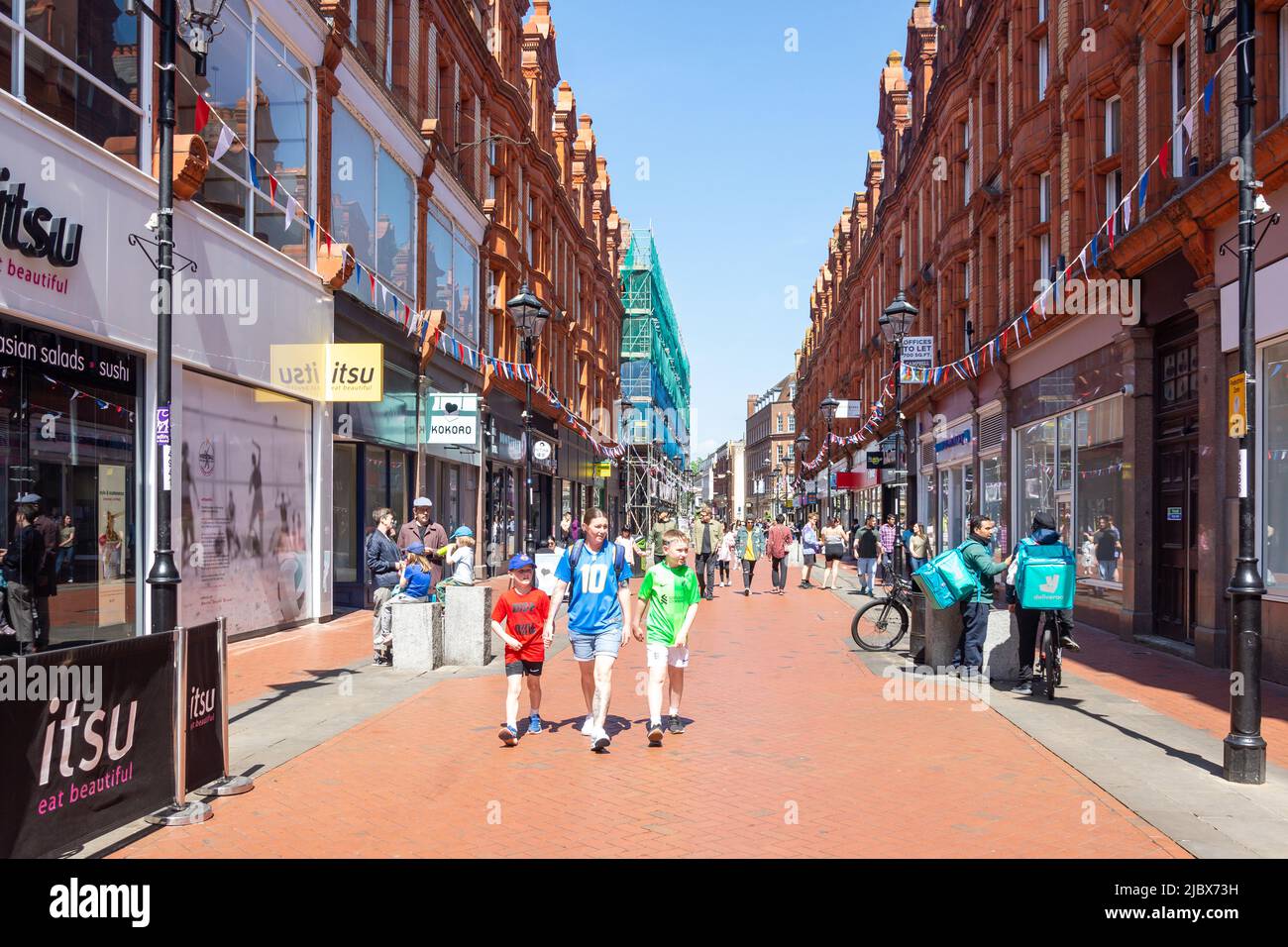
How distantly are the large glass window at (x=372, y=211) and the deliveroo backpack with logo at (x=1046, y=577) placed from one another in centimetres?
1302

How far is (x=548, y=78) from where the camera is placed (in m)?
40.5

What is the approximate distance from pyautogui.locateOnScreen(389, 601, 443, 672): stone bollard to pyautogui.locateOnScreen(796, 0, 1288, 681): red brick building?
904cm

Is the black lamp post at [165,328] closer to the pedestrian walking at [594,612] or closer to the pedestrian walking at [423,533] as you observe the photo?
the pedestrian walking at [594,612]

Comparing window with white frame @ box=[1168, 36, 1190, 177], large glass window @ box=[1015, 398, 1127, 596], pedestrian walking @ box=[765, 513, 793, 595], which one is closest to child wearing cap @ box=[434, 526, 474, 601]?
large glass window @ box=[1015, 398, 1127, 596]

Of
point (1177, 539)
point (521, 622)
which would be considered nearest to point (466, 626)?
point (521, 622)

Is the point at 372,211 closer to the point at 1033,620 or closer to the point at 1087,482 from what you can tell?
the point at 1087,482

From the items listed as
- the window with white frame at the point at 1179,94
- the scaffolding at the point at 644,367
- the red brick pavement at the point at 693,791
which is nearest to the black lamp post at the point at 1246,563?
the red brick pavement at the point at 693,791

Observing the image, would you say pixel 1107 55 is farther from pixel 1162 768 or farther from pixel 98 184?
pixel 98 184

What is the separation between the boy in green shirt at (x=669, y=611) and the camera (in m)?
8.80

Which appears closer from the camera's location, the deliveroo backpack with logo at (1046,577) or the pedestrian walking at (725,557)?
the deliveroo backpack with logo at (1046,577)

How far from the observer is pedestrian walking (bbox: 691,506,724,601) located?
74.2 feet

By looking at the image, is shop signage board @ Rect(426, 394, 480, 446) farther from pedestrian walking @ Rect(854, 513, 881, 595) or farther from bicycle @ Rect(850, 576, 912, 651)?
bicycle @ Rect(850, 576, 912, 651)
